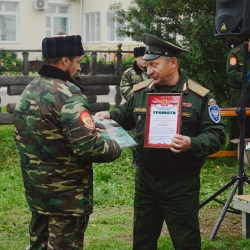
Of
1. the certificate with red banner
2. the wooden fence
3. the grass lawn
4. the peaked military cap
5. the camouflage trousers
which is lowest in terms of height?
the grass lawn

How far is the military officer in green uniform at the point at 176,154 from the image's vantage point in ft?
14.5

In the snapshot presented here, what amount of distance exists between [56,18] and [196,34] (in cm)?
2406

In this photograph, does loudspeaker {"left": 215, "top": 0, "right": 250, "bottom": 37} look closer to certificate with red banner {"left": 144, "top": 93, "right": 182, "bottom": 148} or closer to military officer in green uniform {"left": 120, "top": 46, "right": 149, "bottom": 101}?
certificate with red banner {"left": 144, "top": 93, "right": 182, "bottom": 148}

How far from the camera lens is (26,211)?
24.2 feet

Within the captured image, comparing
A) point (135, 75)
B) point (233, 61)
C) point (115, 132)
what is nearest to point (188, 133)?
point (115, 132)

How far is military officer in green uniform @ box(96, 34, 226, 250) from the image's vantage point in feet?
14.5

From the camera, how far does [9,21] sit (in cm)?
3241

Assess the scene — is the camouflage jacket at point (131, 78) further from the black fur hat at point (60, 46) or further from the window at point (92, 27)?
the window at point (92, 27)

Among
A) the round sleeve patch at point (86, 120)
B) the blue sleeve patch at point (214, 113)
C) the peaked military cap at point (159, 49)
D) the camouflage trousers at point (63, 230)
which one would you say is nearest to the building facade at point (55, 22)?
the peaked military cap at point (159, 49)

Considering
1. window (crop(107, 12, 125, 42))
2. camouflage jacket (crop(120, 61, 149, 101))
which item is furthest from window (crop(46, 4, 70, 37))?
camouflage jacket (crop(120, 61, 149, 101))

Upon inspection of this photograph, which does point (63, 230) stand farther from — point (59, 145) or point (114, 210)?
point (114, 210)

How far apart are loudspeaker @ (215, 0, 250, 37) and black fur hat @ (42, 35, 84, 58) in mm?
2816

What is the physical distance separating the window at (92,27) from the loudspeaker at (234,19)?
27704 millimetres

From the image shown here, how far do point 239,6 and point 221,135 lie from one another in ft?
8.37
